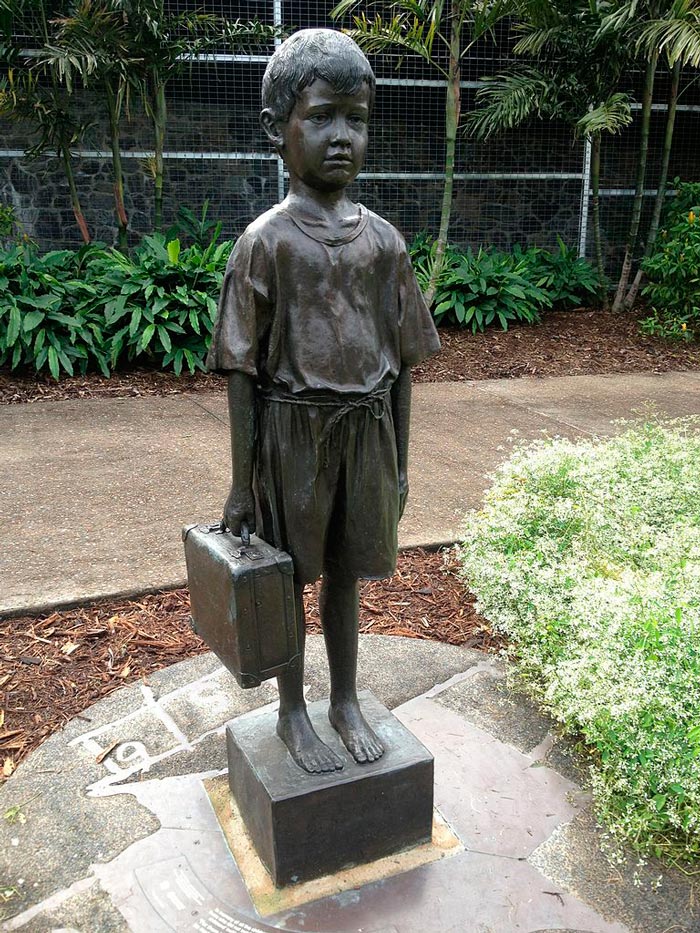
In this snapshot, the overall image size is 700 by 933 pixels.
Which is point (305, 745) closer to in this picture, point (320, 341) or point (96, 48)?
point (320, 341)

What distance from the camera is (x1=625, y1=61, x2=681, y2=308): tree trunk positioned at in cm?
1027

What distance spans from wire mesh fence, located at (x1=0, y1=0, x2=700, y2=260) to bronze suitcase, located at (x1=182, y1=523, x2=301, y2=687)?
8264 mm

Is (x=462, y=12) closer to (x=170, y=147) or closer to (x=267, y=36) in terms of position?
(x=267, y=36)

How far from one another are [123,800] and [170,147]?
9352 millimetres

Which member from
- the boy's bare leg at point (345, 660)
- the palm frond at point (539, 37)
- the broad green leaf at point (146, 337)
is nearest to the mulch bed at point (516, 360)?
the broad green leaf at point (146, 337)

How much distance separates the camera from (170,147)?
34.0 feet

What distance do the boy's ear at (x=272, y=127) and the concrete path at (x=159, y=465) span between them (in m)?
2.50

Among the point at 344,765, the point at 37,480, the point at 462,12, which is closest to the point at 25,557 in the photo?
the point at 37,480

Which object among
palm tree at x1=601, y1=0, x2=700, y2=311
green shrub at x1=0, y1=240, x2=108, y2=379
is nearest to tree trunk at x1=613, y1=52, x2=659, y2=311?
palm tree at x1=601, y1=0, x2=700, y2=311

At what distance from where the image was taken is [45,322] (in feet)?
26.3

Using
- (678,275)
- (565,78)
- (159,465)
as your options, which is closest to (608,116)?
(565,78)

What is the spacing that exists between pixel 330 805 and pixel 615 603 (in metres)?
1.28

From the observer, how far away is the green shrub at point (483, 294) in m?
9.94

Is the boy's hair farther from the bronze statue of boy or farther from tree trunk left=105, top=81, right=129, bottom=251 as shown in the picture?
tree trunk left=105, top=81, right=129, bottom=251
